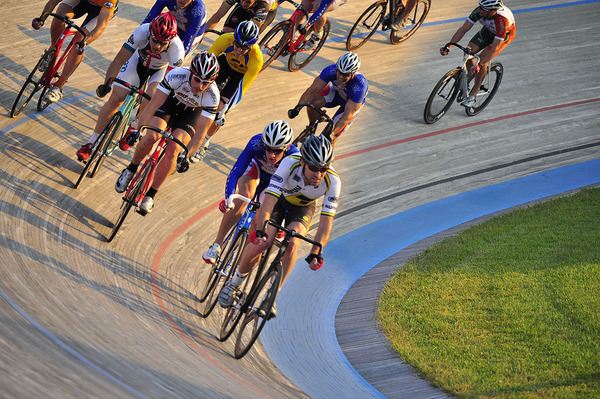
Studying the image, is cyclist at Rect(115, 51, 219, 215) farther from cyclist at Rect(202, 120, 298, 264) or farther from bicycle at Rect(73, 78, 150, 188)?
cyclist at Rect(202, 120, 298, 264)

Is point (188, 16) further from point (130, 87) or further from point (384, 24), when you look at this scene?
point (384, 24)

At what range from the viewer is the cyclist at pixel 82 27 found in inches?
276

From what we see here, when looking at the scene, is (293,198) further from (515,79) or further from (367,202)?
(515,79)

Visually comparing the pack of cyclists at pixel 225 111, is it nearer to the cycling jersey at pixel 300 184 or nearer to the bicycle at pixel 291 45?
the cycling jersey at pixel 300 184

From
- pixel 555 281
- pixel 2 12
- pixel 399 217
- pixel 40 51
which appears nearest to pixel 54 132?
pixel 40 51

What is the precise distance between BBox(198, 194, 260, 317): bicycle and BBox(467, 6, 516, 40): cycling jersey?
16.7ft

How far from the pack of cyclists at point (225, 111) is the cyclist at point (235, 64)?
0.04ft

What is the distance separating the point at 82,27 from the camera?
284 inches

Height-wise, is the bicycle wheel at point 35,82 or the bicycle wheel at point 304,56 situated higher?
the bicycle wheel at point 35,82

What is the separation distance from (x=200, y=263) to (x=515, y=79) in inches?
281

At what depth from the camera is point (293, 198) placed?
528 cm

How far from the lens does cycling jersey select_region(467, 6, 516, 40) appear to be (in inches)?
342

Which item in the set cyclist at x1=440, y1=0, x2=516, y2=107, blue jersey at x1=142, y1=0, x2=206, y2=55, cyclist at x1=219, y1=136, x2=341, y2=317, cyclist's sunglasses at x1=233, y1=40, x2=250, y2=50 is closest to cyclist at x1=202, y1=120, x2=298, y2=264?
cyclist at x1=219, y1=136, x2=341, y2=317

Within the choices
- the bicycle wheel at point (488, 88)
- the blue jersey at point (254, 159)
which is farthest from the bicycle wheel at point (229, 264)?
the bicycle wheel at point (488, 88)
